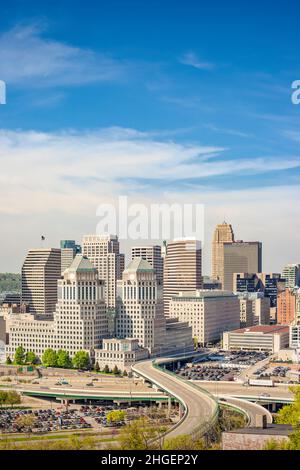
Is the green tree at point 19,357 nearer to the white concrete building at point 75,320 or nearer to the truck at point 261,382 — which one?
the white concrete building at point 75,320

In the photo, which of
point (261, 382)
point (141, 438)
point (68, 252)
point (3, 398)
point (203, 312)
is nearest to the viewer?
point (141, 438)

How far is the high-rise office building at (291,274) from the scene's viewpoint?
169 ft

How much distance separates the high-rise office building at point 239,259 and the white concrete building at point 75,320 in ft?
80.7

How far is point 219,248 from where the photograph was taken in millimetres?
50312

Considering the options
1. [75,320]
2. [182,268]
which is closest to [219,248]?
[182,268]

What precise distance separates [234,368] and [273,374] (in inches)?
80.0

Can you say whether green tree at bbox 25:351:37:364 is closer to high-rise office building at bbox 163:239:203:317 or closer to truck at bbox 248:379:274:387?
truck at bbox 248:379:274:387

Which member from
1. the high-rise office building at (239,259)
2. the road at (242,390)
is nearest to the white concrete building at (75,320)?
the road at (242,390)

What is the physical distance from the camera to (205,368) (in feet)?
84.5

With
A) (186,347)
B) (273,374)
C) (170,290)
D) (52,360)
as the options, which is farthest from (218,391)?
(170,290)

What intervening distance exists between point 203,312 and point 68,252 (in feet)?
33.0

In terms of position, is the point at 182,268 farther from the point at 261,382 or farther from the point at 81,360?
the point at 261,382

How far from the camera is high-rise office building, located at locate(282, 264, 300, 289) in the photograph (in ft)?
169
